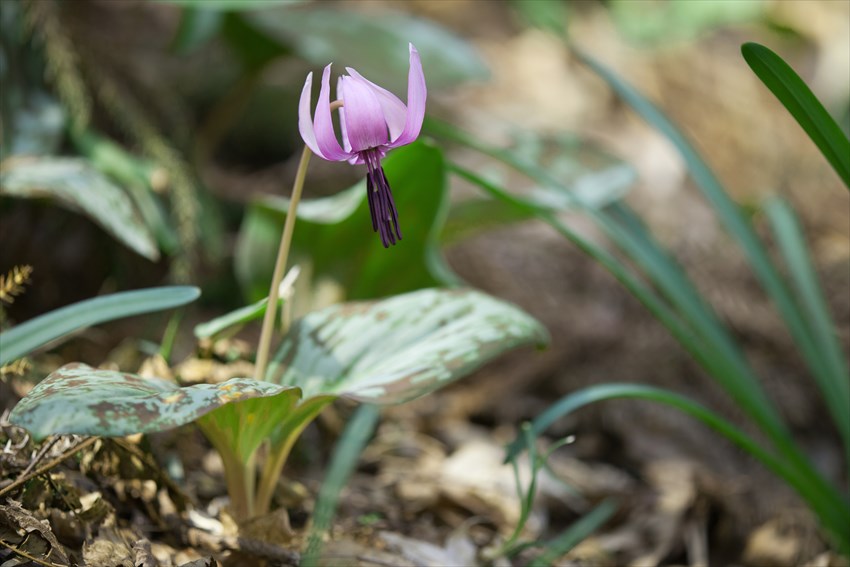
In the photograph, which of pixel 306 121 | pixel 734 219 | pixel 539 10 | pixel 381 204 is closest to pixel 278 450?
pixel 381 204

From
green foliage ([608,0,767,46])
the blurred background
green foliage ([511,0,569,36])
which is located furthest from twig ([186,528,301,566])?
green foliage ([608,0,767,46])

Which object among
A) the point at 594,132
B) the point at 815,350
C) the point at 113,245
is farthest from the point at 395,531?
the point at 594,132

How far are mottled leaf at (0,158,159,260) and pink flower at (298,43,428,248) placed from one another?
1.96 feet

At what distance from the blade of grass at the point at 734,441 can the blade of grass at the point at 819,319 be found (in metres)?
0.13

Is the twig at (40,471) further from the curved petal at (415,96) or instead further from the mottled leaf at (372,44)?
the mottled leaf at (372,44)

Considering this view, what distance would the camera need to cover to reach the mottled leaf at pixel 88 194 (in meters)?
1.49

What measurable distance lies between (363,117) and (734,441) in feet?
3.02

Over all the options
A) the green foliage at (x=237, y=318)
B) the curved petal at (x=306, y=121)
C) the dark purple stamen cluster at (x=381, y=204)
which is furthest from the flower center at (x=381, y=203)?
the green foliage at (x=237, y=318)

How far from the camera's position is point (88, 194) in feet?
5.01

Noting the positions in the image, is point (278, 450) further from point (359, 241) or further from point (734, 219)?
point (734, 219)

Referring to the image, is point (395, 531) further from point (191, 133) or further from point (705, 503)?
point (191, 133)

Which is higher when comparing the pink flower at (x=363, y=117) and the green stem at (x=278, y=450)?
the pink flower at (x=363, y=117)

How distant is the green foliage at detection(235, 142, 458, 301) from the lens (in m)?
1.64

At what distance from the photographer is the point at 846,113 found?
3191mm
